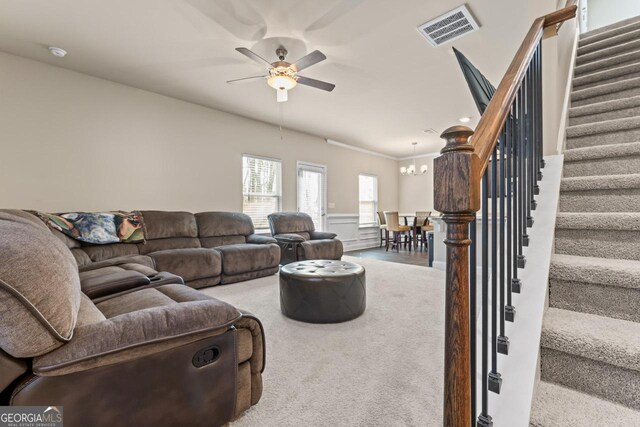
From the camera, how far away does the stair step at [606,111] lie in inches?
81.2

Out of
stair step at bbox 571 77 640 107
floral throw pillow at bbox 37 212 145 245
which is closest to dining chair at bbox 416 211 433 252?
stair step at bbox 571 77 640 107

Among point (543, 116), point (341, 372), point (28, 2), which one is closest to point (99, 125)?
point (28, 2)

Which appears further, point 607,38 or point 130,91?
point 130,91

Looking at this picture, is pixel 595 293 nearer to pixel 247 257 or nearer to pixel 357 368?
pixel 357 368

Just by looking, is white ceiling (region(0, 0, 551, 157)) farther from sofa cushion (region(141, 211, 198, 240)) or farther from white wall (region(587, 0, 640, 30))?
white wall (region(587, 0, 640, 30))

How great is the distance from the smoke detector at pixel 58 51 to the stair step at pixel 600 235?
4.51 m

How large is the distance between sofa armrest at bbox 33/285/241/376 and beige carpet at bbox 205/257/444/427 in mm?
539

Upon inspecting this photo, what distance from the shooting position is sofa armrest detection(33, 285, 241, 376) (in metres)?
0.87

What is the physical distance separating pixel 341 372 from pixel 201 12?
2.99 m

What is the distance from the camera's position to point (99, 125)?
3758 millimetres

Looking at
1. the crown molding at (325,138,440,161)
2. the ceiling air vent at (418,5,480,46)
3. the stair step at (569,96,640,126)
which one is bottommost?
the stair step at (569,96,640,126)

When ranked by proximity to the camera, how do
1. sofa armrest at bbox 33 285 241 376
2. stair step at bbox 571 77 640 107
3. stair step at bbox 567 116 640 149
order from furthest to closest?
1. stair step at bbox 571 77 640 107
2. stair step at bbox 567 116 640 149
3. sofa armrest at bbox 33 285 241 376

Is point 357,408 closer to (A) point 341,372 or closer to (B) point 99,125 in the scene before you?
(A) point 341,372

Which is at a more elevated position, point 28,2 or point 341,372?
point 28,2
